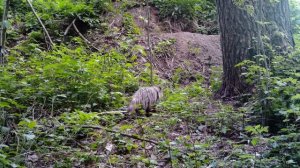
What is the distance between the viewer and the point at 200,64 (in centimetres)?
780

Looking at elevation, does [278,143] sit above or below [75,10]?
below

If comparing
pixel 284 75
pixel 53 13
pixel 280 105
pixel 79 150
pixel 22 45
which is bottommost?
pixel 79 150

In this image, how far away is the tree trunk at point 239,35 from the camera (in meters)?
4.91

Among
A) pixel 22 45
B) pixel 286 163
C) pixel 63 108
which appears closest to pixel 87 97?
pixel 63 108

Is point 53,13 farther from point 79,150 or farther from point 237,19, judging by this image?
point 79,150

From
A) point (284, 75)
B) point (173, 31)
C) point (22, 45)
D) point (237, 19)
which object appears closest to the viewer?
point (284, 75)

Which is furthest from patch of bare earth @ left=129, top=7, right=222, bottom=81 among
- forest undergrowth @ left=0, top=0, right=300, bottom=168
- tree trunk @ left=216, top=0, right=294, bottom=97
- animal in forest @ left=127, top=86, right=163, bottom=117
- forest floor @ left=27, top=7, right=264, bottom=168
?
animal in forest @ left=127, top=86, right=163, bottom=117

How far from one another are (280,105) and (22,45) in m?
5.79

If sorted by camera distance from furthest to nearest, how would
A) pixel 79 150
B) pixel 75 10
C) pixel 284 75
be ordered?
pixel 75 10, pixel 284 75, pixel 79 150

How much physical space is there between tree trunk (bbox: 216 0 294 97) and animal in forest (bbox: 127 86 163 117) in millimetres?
1208

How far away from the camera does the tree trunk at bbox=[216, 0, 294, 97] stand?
4.91 meters

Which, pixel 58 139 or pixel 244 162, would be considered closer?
pixel 244 162

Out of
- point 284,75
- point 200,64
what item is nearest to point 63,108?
point 284,75

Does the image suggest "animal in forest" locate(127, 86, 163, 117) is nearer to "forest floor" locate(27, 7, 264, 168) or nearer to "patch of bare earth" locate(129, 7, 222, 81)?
"forest floor" locate(27, 7, 264, 168)
